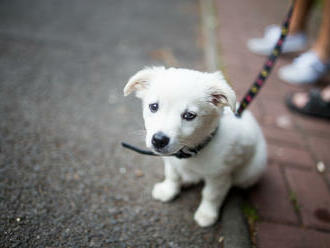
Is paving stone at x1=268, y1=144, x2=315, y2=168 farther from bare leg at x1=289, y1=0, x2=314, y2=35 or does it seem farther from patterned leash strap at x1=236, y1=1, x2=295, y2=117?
bare leg at x1=289, y1=0, x2=314, y2=35

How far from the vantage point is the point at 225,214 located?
2119mm

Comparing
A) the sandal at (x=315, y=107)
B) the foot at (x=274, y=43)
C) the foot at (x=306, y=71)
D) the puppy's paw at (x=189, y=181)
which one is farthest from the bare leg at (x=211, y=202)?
the foot at (x=274, y=43)

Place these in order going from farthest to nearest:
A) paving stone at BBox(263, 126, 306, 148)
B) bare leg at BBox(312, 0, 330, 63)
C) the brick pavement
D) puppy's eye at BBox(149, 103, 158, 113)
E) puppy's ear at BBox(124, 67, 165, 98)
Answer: bare leg at BBox(312, 0, 330, 63) → paving stone at BBox(263, 126, 306, 148) → the brick pavement → puppy's ear at BBox(124, 67, 165, 98) → puppy's eye at BBox(149, 103, 158, 113)

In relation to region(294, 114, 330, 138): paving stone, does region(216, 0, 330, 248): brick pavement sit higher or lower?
higher

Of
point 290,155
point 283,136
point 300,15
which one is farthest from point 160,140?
point 300,15

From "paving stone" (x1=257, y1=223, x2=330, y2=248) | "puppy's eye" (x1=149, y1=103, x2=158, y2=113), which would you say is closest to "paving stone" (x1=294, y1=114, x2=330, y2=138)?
"paving stone" (x1=257, y1=223, x2=330, y2=248)

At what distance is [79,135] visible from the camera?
2.72 metres


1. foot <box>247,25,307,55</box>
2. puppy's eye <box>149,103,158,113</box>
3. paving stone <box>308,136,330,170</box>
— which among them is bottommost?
paving stone <box>308,136,330,170</box>

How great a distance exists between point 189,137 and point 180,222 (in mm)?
814

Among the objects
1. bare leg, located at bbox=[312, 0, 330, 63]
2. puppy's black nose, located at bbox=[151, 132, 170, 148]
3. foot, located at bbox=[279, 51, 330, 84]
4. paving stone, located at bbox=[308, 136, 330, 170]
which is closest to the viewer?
puppy's black nose, located at bbox=[151, 132, 170, 148]

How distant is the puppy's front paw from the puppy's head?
64 centimetres

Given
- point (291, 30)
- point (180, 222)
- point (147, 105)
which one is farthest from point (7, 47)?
point (291, 30)

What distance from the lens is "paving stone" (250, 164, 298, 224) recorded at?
212 cm

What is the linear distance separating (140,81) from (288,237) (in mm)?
1489
